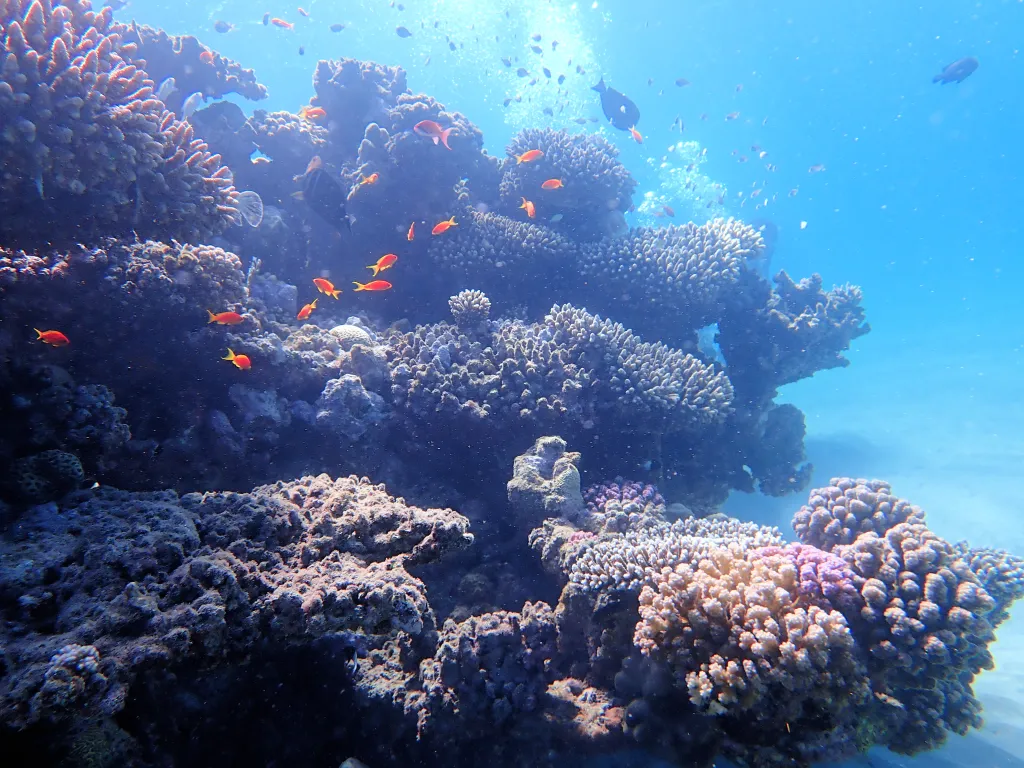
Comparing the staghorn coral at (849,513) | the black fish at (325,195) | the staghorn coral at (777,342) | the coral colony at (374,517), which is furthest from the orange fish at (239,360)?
the staghorn coral at (777,342)

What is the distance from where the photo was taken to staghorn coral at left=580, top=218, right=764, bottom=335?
9094 millimetres

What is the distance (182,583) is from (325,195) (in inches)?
267

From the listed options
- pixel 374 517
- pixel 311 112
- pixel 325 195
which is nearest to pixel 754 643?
pixel 374 517

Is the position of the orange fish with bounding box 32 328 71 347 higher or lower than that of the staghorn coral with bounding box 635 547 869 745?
higher

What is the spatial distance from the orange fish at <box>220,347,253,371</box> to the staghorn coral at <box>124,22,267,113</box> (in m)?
8.57

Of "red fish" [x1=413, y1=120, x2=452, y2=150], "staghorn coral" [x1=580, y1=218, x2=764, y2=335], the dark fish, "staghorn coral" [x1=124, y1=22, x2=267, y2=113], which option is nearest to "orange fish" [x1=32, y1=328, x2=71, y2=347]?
"red fish" [x1=413, y1=120, x2=452, y2=150]

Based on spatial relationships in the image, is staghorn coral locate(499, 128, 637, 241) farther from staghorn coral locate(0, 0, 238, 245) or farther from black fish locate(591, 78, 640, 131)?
staghorn coral locate(0, 0, 238, 245)

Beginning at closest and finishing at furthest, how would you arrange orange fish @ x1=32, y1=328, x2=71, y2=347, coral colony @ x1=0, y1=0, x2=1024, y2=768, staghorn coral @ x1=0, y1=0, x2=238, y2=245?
coral colony @ x1=0, y1=0, x2=1024, y2=768
orange fish @ x1=32, y1=328, x2=71, y2=347
staghorn coral @ x1=0, y1=0, x2=238, y2=245

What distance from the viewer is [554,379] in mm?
6457

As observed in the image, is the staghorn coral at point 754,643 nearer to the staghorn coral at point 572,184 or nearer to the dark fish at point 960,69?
the staghorn coral at point 572,184

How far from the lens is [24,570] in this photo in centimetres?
234

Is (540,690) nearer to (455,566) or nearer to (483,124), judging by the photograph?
(455,566)

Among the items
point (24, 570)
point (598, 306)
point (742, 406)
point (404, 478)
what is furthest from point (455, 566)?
point (742, 406)

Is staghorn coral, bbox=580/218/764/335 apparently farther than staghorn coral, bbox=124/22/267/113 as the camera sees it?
No
